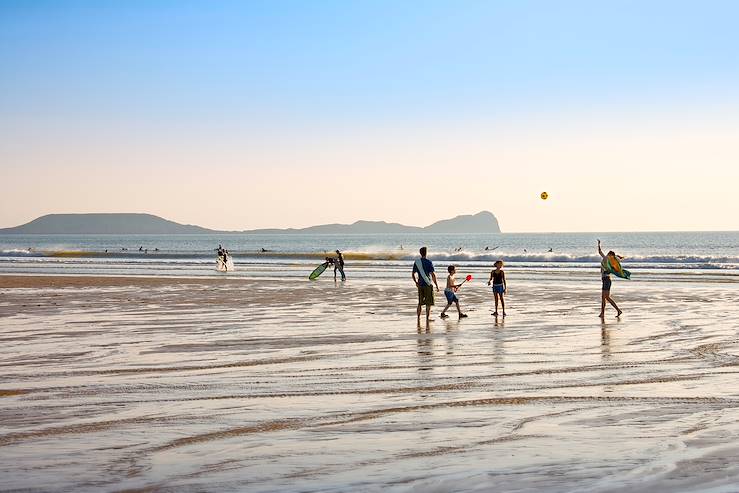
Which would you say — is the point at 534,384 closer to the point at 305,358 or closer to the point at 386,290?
the point at 305,358

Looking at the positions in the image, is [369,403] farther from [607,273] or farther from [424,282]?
[607,273]

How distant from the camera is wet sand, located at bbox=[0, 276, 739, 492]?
7.73 meters

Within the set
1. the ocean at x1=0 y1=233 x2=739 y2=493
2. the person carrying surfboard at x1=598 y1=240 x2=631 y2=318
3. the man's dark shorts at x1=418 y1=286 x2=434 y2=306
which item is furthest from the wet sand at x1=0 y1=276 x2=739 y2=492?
the person carrying surfboard at x1=598 y1=240 x2=631 y2=318

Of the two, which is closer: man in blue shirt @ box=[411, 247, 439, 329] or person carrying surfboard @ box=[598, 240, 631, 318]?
man in blue shirt @ box=[411, 247, 439, 329]

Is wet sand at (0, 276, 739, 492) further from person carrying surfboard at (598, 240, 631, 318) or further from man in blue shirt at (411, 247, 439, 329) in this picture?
person carrying surfboard at (598, 240, 631, 318)

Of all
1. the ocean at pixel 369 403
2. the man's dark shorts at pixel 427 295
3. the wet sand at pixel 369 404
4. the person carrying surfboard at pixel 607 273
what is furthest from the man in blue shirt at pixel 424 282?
the person carrying surfboard at pixel 607 273

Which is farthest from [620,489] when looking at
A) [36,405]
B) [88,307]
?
[88,307]

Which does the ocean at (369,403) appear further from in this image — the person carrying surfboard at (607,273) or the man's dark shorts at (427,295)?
the person carrying surfboard at (607,273)

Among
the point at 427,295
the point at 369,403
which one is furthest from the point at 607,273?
the point at 369,403

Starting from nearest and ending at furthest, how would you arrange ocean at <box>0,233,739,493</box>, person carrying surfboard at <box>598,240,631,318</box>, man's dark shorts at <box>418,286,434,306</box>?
ocean at <box>0,233,739,493</box>, man's dark shorts at <box>418,286,434,306</box>, person carrying surfboard at <box>598,240,631,318</box>

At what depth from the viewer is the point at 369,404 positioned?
35.9ft

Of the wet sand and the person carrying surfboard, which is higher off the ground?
the person carrying surfboard

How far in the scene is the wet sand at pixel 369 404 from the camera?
304 inches

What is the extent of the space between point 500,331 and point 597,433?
11.1 meters
